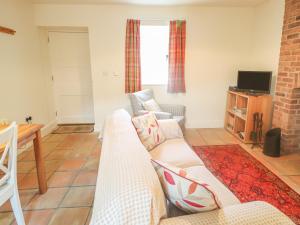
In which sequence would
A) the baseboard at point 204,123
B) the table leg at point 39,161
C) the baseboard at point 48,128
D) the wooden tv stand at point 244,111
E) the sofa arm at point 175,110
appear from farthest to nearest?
the baseboard at point 204,123
the baseboard at point 48,128
the sofa arm at point 175,110
the wooden tv stand at point 244,111
the table leg at point 39,161

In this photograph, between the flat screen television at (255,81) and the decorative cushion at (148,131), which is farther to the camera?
the flat screen television at (255,81)

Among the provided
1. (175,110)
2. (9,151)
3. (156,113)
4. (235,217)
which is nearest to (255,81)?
(175,110)

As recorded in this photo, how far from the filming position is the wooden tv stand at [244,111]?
3.31 metres

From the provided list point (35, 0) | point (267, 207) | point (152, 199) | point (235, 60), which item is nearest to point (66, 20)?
point (35, 0)

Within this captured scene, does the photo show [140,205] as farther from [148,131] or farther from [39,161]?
[39,161]

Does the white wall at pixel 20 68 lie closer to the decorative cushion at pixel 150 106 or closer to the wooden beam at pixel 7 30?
the wooden beam at pixel 7 30

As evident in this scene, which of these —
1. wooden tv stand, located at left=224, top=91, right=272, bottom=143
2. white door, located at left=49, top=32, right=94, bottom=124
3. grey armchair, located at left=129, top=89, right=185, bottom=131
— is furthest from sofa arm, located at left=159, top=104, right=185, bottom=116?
white door, located at left=49, top=32, right=94, bottom=124

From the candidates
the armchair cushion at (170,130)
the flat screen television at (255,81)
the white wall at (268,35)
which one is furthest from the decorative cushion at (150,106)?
the white wall at (268,35)

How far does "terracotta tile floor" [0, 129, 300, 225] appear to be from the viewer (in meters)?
1.84

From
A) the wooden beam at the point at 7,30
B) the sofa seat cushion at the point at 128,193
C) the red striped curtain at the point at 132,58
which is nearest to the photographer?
the sofa seat cushion at the point at 128,193

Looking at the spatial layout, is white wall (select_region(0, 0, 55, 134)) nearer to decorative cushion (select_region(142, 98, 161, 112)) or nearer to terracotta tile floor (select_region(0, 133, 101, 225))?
terracotta tile floor (select_region(0, 133, 101, 225))

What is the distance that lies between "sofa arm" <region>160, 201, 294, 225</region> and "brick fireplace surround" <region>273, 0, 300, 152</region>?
243 cm

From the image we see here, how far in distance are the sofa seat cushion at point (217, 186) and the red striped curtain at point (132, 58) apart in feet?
8.29

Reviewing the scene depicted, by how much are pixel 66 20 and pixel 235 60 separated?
3.33 m
